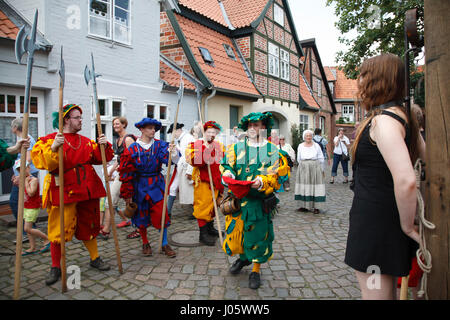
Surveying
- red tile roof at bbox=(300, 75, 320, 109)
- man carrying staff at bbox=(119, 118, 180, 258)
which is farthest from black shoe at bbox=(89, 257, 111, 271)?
red tile roof at bbox=(300, 75, 320, 109)

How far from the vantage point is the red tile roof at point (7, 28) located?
600 cm

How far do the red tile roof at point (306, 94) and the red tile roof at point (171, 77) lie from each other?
10.5 meters

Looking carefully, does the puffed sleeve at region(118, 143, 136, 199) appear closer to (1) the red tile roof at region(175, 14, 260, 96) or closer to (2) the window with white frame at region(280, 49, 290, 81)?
(1) the red tile roof at region(175, 14, 260, 96)

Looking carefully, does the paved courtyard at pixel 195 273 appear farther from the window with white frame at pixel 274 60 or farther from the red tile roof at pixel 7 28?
the window with white frame at pixel 274 60

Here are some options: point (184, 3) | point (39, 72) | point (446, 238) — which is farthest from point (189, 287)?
point (184, 3)

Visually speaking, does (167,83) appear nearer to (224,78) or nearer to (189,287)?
(224,78)

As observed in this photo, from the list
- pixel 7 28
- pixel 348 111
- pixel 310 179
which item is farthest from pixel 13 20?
pixel 348 111

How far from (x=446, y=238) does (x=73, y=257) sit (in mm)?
4091

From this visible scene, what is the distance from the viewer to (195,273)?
143 inches

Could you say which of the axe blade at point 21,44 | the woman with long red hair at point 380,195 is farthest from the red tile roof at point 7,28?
the woman with long red hair at point 380,195

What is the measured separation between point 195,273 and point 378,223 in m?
2.43

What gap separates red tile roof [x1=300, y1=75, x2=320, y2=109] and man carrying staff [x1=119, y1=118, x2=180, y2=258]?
16.4 metres
